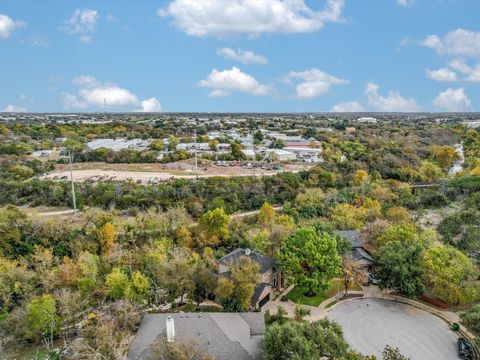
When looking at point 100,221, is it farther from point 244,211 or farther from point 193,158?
point 193,158

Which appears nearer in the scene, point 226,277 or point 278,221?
point 226,277

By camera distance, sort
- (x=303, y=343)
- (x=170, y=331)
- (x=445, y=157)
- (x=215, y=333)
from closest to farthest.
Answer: (x=303, y=343), (x=170, y=331), (x=215, y=333), (x=445, y=157)

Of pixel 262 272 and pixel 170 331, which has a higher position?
pixel 170 331

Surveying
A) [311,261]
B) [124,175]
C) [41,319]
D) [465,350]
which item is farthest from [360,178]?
[41,319]

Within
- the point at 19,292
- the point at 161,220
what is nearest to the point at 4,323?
the point at 19,292

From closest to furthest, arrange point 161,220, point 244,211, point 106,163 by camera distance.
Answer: point 161,220
point 244,211
point 106,163

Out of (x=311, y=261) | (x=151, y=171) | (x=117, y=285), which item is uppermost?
(x=151, y=171)

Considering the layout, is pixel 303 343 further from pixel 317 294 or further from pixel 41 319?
pixel 41 319
